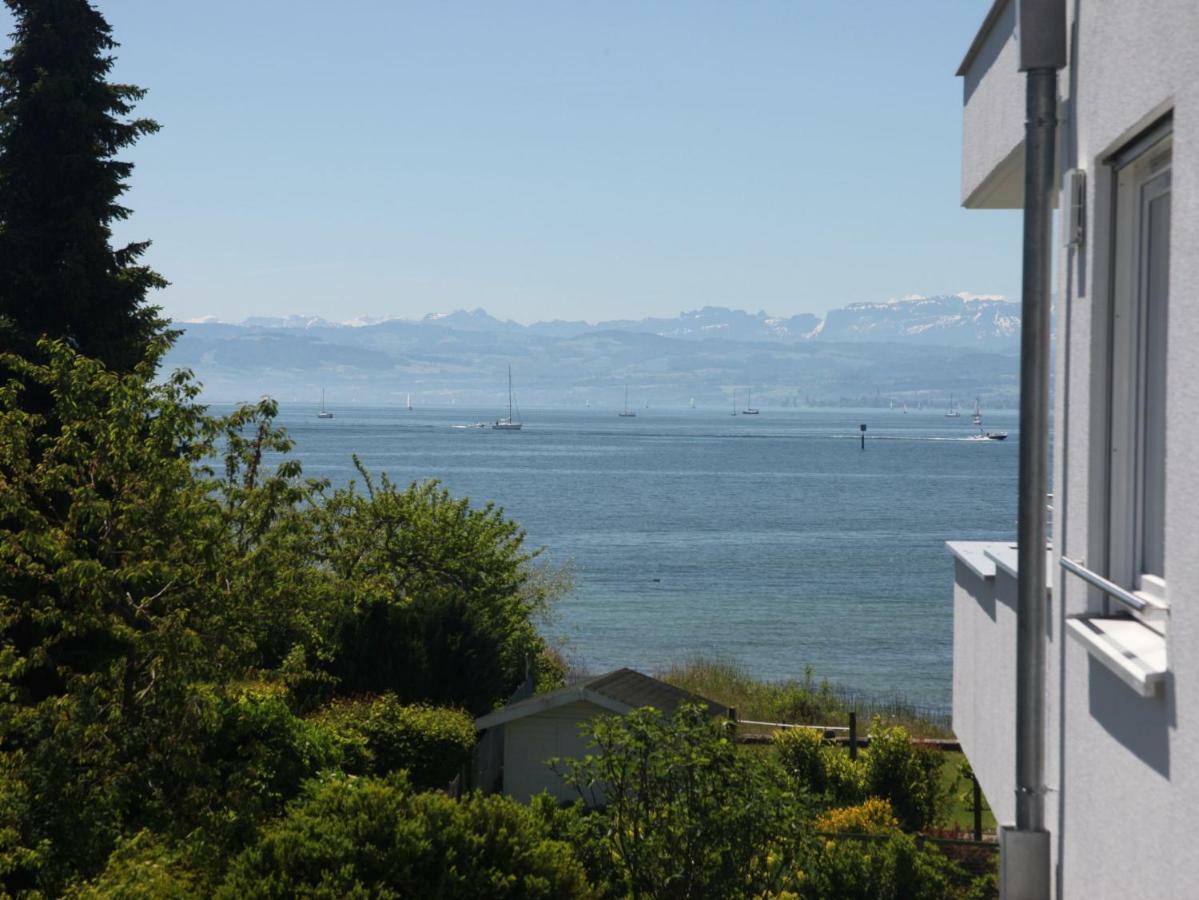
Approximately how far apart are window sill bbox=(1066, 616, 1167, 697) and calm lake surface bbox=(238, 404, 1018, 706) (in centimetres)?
4118

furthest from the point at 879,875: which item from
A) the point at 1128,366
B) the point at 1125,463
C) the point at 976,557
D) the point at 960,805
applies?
the point at 960,805

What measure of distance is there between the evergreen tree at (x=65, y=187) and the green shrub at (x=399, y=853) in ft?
57.3

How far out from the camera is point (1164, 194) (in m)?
3.86

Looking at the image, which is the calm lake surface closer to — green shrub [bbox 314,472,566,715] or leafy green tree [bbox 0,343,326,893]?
green shrub [bbox 314,472,566,715]

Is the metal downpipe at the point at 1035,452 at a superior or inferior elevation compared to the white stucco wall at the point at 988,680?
superior

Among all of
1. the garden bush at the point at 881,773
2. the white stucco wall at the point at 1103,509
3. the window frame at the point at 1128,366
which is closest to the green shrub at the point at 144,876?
the white stucco wall at the point at 1103,509

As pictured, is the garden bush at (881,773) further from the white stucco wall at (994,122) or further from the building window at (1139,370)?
the building window at (1139,370)

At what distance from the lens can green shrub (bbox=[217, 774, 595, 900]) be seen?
9367 mm

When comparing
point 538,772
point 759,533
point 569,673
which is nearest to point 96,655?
point 538,772

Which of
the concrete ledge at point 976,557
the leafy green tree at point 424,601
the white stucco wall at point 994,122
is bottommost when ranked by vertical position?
the leafy green tree at point 424,601

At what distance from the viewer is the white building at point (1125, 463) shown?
10.5ft

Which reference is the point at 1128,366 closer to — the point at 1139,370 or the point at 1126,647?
the point at 1139,370

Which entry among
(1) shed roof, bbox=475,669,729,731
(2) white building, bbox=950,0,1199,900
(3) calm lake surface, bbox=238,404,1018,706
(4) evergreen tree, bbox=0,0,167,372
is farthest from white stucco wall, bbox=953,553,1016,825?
(3) calm lake surface, bbox=238,404,1018,706

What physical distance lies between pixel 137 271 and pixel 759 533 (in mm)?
73941
